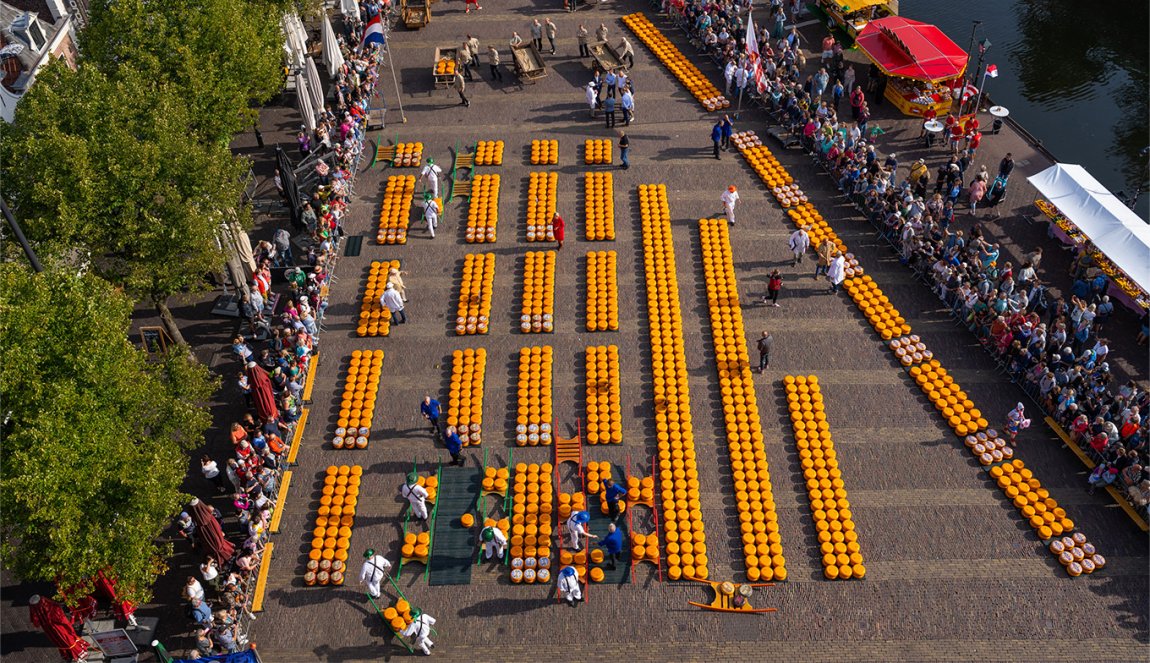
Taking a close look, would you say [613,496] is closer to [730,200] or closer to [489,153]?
[730,200]

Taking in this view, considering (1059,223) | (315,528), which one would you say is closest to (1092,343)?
(1059,223)

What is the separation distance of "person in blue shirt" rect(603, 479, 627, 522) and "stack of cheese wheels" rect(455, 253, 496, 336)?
31.4 ft

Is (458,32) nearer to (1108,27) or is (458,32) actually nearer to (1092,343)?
(1092,343)

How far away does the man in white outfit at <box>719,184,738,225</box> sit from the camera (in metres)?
36.0

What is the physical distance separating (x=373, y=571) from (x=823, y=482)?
14.2 m

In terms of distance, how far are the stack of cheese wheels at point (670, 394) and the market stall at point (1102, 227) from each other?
15731 mm

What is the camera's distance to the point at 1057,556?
25.0 meters

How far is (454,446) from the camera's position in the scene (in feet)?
90.5

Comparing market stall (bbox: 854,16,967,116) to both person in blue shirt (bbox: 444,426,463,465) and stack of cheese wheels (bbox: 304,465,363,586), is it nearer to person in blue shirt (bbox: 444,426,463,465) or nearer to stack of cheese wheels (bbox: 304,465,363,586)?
person in blue shirt (bbox: 444,426,463,465)

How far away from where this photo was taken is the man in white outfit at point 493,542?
2511cm

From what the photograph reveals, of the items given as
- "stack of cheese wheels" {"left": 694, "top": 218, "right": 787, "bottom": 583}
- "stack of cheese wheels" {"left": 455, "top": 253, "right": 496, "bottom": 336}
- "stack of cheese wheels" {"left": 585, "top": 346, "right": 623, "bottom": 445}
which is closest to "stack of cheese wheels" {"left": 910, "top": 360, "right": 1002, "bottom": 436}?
"stack of cheese wheels" {"left": 694, "top": 218, "right": 787, "bottom": 583}

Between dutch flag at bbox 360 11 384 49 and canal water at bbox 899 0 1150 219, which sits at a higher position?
canal water at bbox 899 0 1150 219

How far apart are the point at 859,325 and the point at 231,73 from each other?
86.3 feet

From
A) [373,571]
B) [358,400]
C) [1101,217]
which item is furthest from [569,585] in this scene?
[1101,217]
